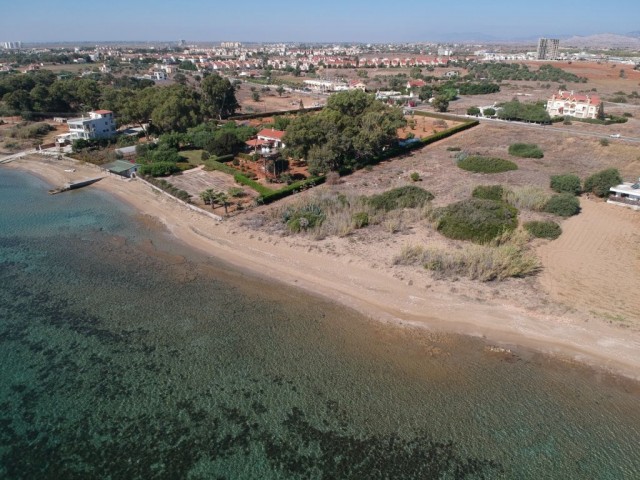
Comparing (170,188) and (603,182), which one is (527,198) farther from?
(170,188)

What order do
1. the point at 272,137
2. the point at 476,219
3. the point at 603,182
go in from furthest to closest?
the point at 272,137 < the point at 603,182 < the point at 476,219

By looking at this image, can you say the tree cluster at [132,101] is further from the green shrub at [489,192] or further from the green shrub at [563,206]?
the green shrub at [563,206]

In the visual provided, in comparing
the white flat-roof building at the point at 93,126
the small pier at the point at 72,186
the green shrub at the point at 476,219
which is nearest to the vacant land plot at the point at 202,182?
the small pier at the point at 72,186

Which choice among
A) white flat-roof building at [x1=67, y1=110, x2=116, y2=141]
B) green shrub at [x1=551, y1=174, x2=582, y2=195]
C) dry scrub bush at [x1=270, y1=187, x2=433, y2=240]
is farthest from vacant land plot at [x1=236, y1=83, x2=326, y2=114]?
green shrub at [x1=551, y1=174, x2=582, y2=195]

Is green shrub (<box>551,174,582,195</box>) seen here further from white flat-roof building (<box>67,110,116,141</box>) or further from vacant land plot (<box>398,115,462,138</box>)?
white flat-roof building (<box>67,110,116,141</box>)

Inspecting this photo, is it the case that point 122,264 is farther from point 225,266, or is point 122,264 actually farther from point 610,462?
point 610,462

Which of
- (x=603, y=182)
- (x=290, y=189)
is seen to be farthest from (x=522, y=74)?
(x=290, y=189)
